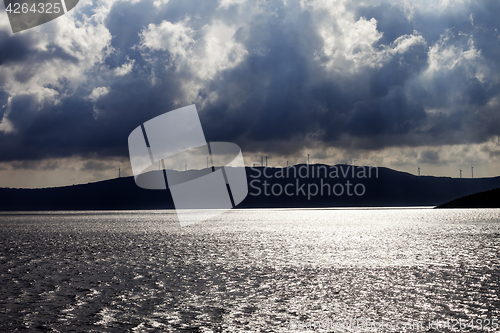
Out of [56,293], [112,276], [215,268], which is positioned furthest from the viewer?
[215,268]

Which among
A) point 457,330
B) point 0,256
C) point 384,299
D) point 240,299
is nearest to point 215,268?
point 240,299

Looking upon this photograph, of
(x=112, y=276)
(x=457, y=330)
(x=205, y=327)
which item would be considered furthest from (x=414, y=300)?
(x=112, y=276)

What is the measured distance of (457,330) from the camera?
70.4 ft

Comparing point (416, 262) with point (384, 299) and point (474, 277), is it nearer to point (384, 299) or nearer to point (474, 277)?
point (474, 277)

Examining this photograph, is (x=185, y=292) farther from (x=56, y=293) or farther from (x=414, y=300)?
(x=414, y=300)

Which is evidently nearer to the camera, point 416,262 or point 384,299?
point 384,299

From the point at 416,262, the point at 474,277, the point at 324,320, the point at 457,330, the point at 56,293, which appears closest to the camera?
the point at 457,330

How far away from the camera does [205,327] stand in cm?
2212

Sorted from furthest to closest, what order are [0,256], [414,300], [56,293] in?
[0,256] < [56,293] < [414,300]

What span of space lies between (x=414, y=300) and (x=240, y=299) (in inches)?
408

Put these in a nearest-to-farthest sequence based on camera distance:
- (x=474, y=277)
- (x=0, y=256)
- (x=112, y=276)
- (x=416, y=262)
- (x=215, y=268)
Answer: (x=474, y=277) < (x=112, y=276) < (x=215, y=268) < (x=416, y=262) < (x=0, y=256)

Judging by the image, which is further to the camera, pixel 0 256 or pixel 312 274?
pixel 0 256

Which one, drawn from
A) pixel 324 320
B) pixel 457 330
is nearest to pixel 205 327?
pixel 324 320

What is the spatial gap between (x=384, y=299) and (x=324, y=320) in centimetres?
670
